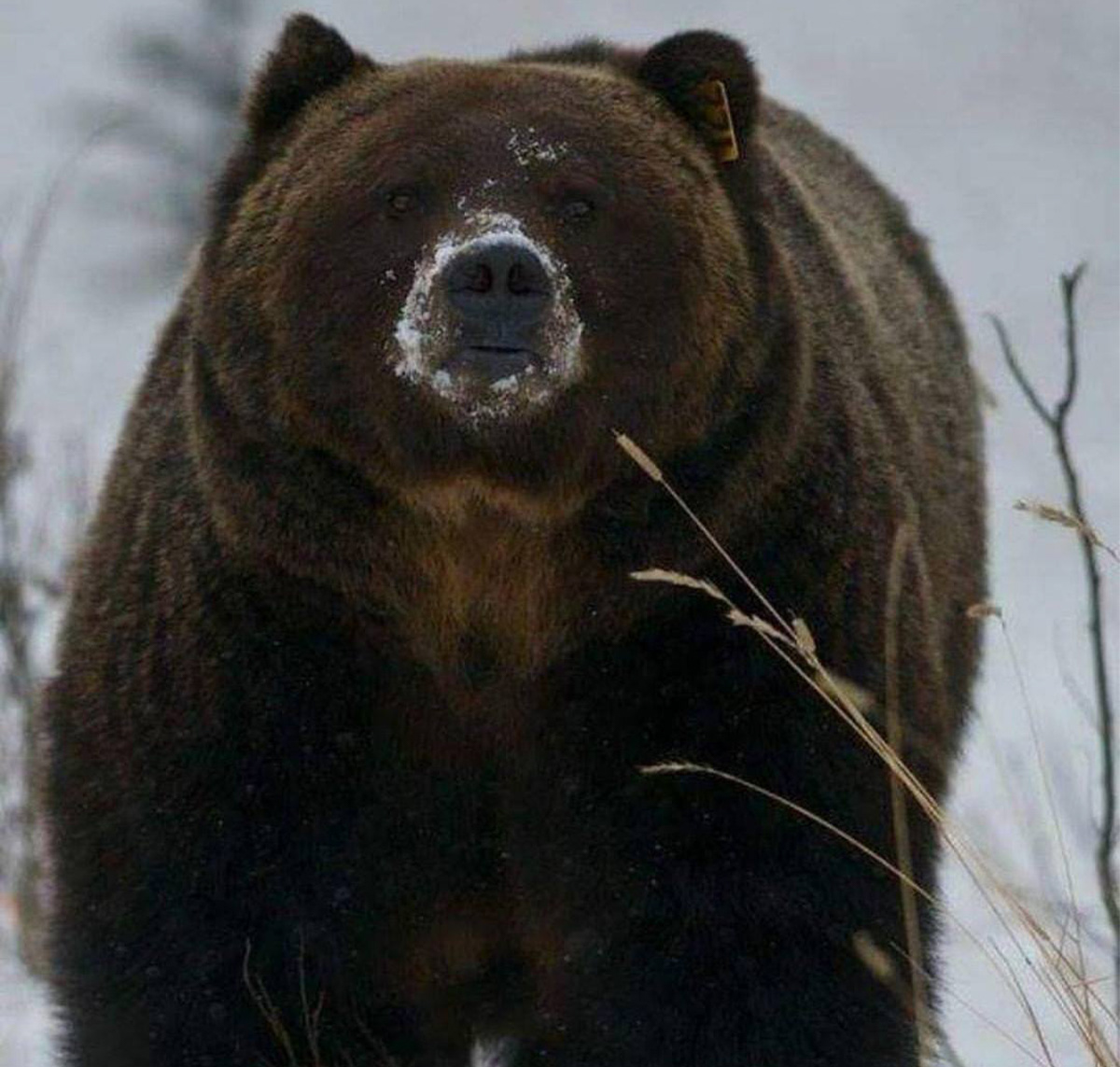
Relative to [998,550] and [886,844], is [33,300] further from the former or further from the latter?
[886,844]

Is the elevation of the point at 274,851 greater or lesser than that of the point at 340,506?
lesser

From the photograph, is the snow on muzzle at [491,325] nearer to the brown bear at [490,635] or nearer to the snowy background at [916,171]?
the brown bear at [490,635]

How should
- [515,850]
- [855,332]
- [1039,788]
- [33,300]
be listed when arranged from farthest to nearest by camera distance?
[33,300] → [1039,788] → [855,332] → [515,850]

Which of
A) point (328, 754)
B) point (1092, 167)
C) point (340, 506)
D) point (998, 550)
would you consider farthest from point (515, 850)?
point (1092, 167)

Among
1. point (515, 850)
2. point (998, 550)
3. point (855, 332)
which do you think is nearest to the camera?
point (515, 850)

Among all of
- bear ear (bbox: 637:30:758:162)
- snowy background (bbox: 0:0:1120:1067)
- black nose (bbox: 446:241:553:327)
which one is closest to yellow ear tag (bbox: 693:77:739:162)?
bear ear (bbox: 637:30:758:162)

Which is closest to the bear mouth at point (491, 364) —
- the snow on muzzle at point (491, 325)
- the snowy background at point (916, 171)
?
the snow on muzzle at point (491, 325)

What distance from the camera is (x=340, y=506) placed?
504 cm

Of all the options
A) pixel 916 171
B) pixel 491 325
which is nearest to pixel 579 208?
pixel 491 325

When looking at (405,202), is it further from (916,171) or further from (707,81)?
(916,171)

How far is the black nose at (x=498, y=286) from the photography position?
4586 mm

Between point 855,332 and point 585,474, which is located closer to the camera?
point 585,474

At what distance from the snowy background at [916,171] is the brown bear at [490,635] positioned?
9.87 meters

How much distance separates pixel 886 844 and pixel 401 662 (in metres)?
0.99
